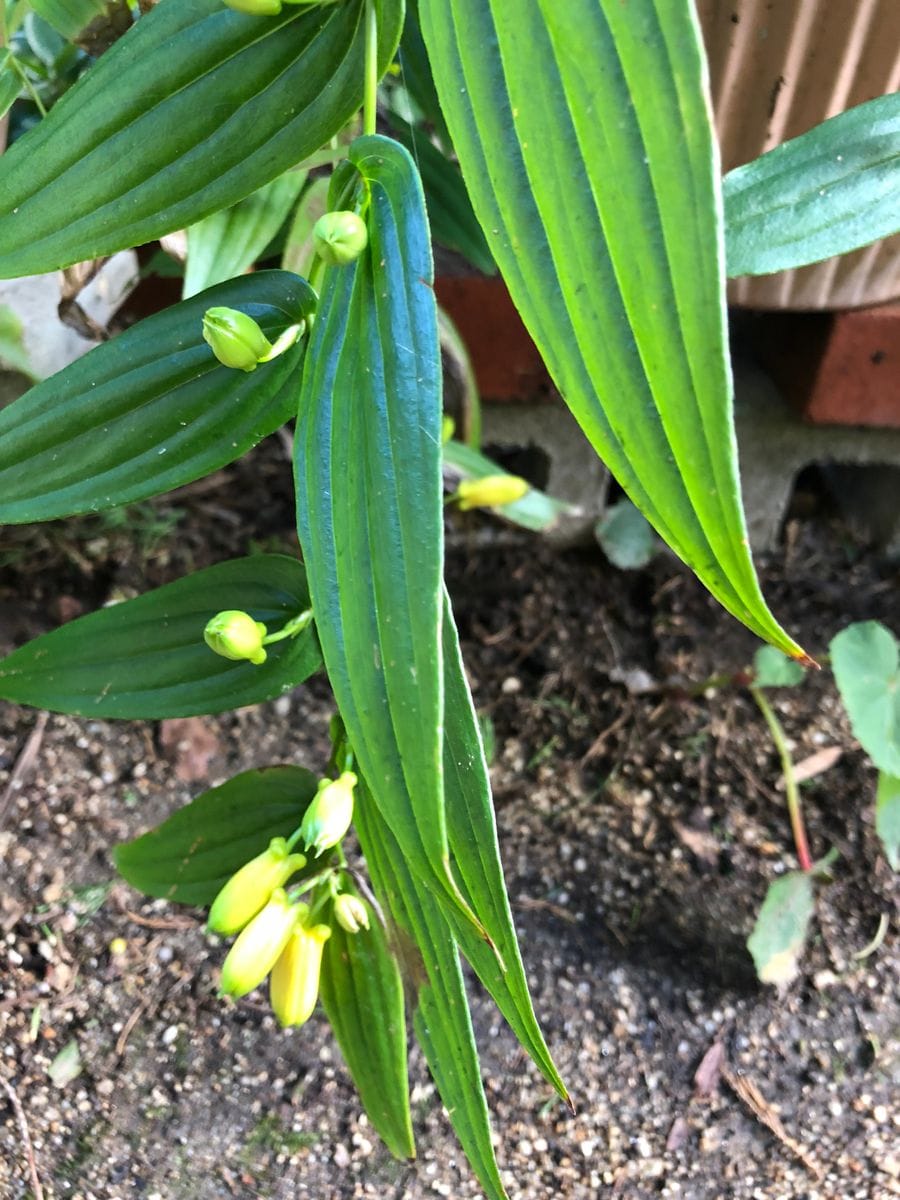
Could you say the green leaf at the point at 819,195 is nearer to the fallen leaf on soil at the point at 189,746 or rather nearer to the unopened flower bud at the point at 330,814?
the unopened flower bud at the point at 330,814

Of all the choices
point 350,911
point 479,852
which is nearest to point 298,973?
point 350,911

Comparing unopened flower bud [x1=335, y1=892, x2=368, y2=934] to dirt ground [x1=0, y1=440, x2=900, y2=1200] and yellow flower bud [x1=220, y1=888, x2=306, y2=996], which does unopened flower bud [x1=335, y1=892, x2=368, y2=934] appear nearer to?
yellow flower bud [x1=220, y1=888, x2=306, y2=996]

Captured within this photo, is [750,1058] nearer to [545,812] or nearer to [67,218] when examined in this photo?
[545,812]

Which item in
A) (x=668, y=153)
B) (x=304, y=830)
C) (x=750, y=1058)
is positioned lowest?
(x=750, y=1058)

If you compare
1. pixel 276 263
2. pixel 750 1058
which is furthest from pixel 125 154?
pixel 750 1058

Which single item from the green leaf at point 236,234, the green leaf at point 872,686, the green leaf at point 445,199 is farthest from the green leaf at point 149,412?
the green leaf at point 872,686

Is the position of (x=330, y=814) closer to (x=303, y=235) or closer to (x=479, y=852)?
(x=479, y=852)
